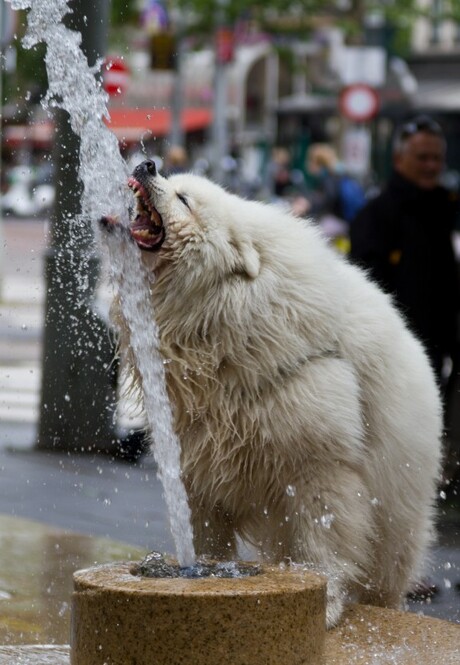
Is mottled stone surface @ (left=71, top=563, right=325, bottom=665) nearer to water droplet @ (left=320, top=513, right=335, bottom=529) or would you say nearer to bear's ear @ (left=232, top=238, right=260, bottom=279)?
water droplet @ (left=320, top=513, right=335, bottom=529)

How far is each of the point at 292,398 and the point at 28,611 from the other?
60.4 inches

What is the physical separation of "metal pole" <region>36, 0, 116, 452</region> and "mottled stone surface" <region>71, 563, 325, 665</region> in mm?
5161

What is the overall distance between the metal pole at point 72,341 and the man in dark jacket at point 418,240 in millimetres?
1900

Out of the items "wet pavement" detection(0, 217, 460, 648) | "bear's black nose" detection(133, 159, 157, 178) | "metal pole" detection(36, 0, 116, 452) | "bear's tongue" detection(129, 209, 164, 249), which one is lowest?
"wet pavement" detection(0, 217, 460, 648)

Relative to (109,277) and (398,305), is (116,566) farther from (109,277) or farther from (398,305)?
(398,305)

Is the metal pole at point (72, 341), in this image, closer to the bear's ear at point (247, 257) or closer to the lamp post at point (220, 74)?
the bear's ear at point (247, 257)

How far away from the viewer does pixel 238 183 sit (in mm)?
38312

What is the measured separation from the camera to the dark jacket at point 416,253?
804 centimetres

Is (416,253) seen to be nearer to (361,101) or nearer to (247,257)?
(247,257)

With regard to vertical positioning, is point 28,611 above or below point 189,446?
below

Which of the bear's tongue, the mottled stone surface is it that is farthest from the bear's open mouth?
the mottled stone surface

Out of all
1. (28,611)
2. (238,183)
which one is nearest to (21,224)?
(238,183)

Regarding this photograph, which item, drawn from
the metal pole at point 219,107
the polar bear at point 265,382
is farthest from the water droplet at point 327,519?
the metal pole at point 219,107

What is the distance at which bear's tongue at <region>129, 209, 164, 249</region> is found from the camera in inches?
183
